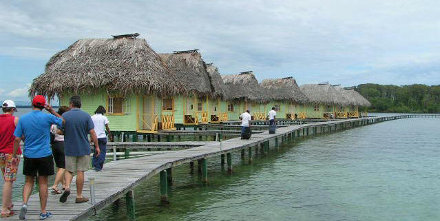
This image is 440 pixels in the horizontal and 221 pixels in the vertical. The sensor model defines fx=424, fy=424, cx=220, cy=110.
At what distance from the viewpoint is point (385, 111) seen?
113 metres

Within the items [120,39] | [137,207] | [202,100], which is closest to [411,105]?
[202,100]

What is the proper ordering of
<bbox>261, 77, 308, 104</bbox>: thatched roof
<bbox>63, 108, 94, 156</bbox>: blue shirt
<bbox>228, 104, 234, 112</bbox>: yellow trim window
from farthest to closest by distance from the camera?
<bbox>261, 77, 308, 104</bbox>: thatched roof
<bbox>228, 104, 234, 112</bbox>: yellow trim window
<bbox>63, 108, 94, 156</bbox>: blue shirt

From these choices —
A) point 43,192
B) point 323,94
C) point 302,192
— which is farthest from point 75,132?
point 323,94

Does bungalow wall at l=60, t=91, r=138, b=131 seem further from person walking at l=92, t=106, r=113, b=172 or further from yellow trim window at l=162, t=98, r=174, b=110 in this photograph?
person walking at l=92, t=106, r=113, b=172

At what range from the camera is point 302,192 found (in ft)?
36.0

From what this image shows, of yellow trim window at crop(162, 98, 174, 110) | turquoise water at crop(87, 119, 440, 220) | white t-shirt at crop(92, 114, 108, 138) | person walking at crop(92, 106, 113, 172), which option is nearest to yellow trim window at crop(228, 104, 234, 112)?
yellow trim window at crop(162, 98, 174, 110)

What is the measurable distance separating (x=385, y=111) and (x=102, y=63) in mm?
106487

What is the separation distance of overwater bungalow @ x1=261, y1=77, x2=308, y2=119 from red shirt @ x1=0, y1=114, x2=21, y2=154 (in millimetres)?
37344

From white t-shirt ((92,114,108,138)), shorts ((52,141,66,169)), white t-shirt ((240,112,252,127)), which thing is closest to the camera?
shorts ((52,141,66,169))

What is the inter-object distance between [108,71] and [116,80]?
0.69 metres

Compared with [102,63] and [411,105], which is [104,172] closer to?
[102,63]

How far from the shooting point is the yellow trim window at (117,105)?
63.7 ft

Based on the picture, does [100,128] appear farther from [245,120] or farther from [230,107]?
[230,107]

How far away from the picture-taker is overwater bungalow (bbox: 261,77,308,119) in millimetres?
44188
